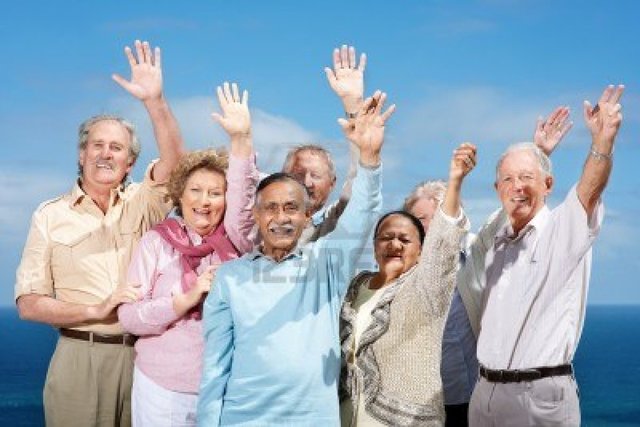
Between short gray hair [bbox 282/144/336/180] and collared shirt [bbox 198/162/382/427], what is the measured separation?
1.51 meters

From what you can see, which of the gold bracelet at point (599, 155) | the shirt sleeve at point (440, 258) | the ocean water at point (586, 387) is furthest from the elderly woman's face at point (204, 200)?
the ocean water at point (586, 387)

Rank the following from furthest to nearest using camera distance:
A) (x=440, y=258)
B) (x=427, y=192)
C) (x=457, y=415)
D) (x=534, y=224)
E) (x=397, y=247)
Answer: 1. (x=427, y=192)
2. (x=457, y=415)
3. (x=534, y=224)
4. (x=397, y=247)
5. (x=440, y=258)

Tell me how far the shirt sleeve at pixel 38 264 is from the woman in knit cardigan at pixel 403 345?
7.33 feet

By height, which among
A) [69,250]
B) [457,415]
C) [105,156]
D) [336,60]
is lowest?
[457,415]

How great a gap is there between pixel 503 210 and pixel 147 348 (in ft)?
7.91

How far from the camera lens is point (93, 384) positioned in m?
6.61

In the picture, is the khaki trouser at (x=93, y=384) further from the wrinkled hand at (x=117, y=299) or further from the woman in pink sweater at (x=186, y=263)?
the woman in pink sweater at (x=186, y=263)

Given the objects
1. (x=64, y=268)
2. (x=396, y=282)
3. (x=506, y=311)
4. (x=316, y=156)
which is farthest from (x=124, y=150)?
(x=506, y=311)

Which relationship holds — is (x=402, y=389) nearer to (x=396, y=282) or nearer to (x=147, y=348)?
(x=396, y=282)

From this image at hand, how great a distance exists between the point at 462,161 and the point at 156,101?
246 cm

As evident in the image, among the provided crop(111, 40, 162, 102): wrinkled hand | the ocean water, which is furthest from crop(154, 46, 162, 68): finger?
the ocean water

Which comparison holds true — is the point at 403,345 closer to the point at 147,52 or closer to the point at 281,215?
the point at 281,215

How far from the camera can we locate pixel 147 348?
6055 millimetres

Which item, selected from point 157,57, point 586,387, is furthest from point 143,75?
point 586,387
